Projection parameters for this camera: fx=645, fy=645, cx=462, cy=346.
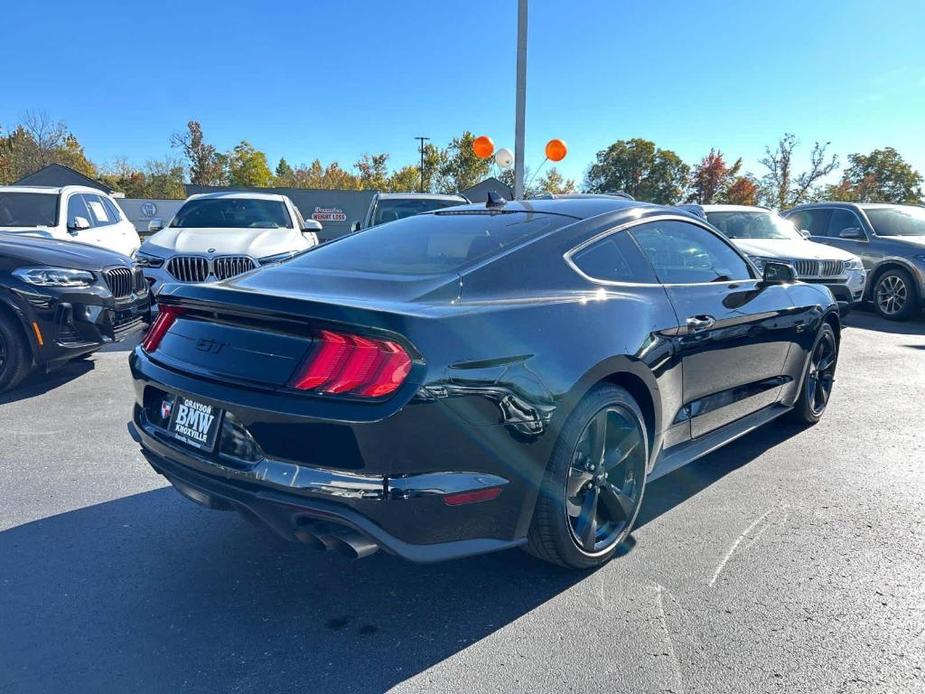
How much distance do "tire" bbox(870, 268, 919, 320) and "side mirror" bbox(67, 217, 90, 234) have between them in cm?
1172

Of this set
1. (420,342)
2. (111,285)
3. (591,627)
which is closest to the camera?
(420,342)

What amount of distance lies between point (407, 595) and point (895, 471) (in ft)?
10.2

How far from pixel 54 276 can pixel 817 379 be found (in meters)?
5.97

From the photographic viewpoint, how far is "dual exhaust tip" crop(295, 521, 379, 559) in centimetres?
209

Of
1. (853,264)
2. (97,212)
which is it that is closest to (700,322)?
(853,264)

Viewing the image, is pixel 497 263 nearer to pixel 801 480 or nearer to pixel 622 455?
pixel 622 455

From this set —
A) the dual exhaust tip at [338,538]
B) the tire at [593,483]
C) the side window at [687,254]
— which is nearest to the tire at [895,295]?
Result: the side window at [687,254]

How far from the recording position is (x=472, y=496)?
219cm

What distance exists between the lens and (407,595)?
2564 millimetres

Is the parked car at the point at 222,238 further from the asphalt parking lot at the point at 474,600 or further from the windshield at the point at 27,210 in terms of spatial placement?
the asphalt parking lot at the point at 474,600

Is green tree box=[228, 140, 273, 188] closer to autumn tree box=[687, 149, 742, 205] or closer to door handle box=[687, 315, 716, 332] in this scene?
autumn tree box=[687, 149, 742, 205]

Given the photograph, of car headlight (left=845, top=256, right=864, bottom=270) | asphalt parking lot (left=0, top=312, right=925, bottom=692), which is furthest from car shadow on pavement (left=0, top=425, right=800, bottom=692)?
car headlight (left=845, top=256, right=864, bottom=270)

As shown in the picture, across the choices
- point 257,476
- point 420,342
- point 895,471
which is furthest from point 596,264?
point 895,471

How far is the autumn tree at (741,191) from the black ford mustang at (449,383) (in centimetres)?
5107
